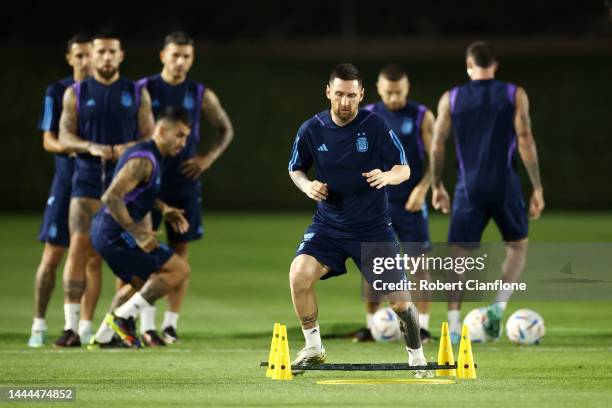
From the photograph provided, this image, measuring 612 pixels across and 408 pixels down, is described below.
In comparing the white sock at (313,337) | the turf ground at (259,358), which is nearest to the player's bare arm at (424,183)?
the turf ground at (259,358)

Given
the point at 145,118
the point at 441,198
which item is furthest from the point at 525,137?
the point at 145,118

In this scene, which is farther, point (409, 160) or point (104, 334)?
point (409, 160)

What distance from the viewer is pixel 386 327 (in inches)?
436

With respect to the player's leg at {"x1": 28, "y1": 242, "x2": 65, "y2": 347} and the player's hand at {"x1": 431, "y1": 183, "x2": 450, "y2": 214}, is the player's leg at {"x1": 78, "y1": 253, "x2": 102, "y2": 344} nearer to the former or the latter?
the player's leg at {"x1": 28, "y1": 242, "x2": 65, "y2": 347}

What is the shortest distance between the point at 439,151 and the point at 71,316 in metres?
3.26

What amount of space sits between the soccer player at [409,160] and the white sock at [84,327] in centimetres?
222

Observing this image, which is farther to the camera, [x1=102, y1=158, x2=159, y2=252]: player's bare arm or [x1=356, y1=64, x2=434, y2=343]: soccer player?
[x1=356, y1=64, x2=434, y2=343]: soccer player

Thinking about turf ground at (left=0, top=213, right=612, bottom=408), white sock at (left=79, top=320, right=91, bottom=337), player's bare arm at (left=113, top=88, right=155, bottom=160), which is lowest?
turf ground at (left=0, top=213, right=612, bottom=408)

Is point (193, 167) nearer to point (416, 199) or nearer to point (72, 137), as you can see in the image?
point (72, 137)

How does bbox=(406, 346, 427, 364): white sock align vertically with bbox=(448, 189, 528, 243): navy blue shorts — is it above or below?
below

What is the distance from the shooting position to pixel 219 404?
753 cm

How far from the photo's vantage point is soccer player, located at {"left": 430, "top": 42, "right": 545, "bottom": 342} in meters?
11.0

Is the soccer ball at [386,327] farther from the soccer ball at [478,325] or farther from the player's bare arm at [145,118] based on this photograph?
the player's bare arm at [145,118]

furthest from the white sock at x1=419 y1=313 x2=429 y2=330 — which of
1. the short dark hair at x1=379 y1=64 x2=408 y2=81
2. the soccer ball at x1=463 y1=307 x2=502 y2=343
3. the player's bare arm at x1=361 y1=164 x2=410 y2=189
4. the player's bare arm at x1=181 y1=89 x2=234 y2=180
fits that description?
the player's bare arm at x1=361 y1=164 x2=410 y2=189
